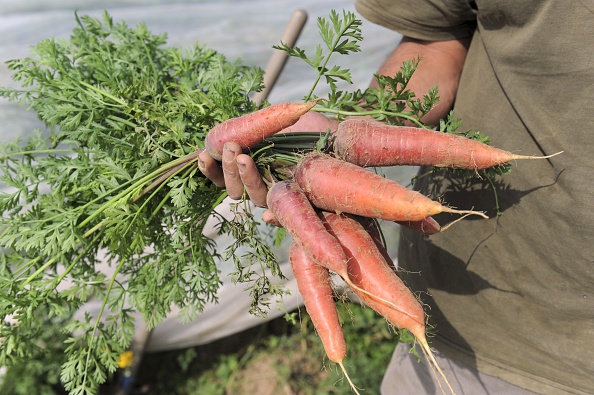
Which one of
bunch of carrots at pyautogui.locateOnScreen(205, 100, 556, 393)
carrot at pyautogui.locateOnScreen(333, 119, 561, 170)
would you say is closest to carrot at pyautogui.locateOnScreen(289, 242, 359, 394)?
bunch of carrots at pyautogui.locateOnScreen(205, 100, 556, 393)

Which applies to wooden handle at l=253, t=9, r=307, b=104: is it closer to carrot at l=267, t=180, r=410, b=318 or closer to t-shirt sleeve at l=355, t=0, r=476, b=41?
t-shirt sleeve at l=355, t=0, r=476, b=41

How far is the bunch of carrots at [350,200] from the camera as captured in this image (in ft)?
4.19

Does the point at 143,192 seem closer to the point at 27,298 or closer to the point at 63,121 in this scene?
the point at 63,121

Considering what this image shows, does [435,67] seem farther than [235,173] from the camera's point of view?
Yes

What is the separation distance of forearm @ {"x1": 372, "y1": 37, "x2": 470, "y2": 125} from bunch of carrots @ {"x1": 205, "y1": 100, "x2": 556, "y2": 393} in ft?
1.11

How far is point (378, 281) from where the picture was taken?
131 centimetres

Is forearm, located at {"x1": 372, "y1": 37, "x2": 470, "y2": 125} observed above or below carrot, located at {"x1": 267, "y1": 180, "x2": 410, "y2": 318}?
above

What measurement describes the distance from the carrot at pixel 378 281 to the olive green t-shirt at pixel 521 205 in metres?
0.35

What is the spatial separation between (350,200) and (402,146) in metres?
0.20

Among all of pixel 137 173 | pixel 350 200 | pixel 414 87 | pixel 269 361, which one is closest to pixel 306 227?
pixel 350 200

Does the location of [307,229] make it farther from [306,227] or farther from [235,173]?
[235,173]

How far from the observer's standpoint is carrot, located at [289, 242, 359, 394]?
133 cm

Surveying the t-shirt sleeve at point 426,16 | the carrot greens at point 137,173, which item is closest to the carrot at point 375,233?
the carrot greens at point 137,173

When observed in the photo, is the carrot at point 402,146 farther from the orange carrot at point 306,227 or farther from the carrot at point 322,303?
the carrot at point 322,303
